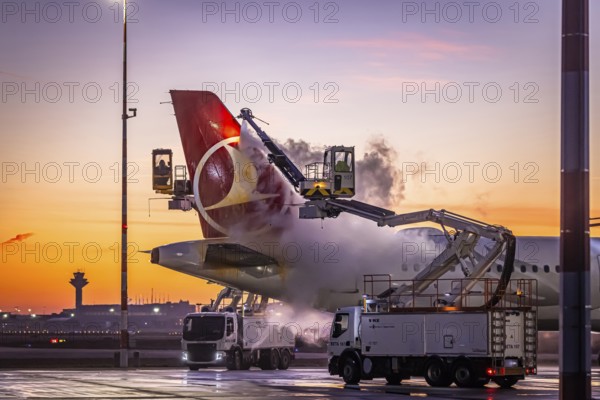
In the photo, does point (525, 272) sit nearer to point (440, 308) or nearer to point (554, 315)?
point (554, 315)

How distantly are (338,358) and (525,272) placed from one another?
16051 mm

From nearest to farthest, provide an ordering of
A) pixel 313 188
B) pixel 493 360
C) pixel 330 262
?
pixel 493 360 < pixel 313 188 < pixel 330 262

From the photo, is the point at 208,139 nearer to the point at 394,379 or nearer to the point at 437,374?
the point at 394,379

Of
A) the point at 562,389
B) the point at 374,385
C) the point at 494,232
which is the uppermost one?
the point at 494,232

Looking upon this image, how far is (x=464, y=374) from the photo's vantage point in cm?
4081

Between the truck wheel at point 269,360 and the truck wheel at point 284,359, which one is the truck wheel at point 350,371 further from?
the truck wheel at point 284,359

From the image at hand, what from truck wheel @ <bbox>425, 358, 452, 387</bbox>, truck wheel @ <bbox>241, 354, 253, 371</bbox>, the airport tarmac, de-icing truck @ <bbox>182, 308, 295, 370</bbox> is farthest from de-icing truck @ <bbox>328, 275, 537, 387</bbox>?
truck wheel @ <bbox>241, 354, 253, 371</bbox>

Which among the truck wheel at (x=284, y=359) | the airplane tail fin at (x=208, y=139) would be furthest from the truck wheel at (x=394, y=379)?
the airplane tail fin at (x=208, y=139)

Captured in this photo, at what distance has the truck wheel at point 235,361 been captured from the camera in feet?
187

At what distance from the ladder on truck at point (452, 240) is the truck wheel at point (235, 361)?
9636 mm

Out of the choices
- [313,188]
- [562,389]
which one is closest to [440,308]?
[313,188]

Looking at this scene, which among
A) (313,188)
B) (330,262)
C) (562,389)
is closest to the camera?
(562,389)

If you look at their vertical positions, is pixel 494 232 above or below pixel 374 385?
above

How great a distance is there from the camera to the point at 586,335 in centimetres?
2214
